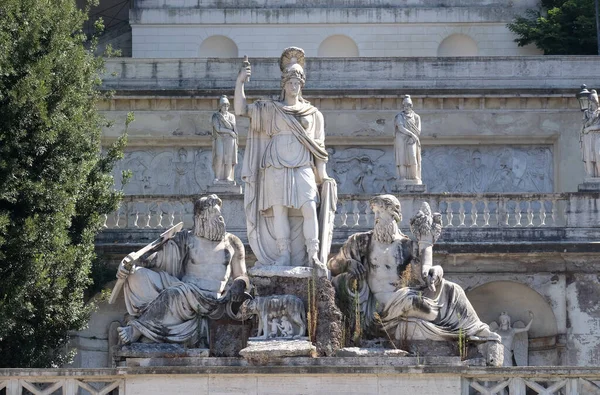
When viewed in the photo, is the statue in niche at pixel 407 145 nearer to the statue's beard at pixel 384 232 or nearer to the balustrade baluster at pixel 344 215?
the balustrade baluster at pixel 344 215

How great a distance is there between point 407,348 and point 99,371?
3.88 meters

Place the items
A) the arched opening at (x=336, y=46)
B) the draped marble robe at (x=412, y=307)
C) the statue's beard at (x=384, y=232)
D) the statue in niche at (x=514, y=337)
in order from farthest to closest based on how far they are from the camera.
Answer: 1. the arched opening at (x=336, y=46)
2. the statue in niche at (x=514, y=337)
3. the statue's beard at (x=384, y=232)
4. the draped marble robe at (x=412, y=307)

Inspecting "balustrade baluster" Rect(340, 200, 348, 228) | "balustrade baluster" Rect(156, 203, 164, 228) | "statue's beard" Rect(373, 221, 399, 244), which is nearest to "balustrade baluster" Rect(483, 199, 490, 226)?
"balustrade baluster" Rect(340, 200, 348, 228)

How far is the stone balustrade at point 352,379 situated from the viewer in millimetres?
23188

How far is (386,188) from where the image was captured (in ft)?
140

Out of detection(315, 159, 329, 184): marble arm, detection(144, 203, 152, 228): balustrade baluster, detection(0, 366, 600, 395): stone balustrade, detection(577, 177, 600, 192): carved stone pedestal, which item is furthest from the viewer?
detection(144, 203, 152, 228): balustrade baluster

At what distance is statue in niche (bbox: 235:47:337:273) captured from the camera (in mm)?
24719

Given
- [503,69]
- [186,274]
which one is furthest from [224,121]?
[186,274]

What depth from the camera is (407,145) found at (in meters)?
37.4

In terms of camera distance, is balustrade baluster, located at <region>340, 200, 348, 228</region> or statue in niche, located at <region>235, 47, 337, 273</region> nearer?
statue in niche, located at <region>235, 47, 337, 273</region>

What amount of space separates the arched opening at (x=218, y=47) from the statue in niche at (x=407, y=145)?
58.7ft

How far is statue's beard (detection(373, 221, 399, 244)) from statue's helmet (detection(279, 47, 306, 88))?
2264mm

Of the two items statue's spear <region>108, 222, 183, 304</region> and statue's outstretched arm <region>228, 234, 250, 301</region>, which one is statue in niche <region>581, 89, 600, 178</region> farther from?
statue's spear <region>108, 222, 183, 304</region>

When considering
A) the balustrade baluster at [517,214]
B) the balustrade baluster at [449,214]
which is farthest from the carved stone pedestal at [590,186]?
the balustrade baluster at [449,214]
